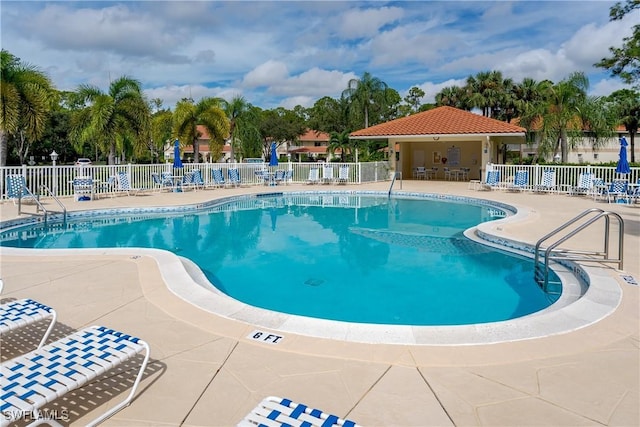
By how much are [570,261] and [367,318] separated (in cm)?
350

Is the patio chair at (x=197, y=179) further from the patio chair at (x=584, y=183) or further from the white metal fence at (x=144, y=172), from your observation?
the patio chair at (x=584, y=183)

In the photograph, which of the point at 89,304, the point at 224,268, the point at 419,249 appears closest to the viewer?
the point at 89,304

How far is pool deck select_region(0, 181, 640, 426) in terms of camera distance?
109 inches

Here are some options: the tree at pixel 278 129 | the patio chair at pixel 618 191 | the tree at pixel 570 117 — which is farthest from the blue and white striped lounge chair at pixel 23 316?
the tree at pixel 278 129

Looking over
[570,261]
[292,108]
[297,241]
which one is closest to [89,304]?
[297,241]

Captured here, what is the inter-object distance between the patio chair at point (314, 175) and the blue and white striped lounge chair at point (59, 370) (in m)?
19.4

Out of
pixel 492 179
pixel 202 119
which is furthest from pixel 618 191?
pixel 202 119

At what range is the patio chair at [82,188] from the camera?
14.8 meters

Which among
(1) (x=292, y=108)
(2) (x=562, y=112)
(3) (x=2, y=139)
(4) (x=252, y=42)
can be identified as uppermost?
(1) (x=292, y=108)

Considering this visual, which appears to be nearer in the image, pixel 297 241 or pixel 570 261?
pixel 570 261

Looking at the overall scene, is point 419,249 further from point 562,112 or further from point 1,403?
point 562,112

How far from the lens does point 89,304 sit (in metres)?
4.70

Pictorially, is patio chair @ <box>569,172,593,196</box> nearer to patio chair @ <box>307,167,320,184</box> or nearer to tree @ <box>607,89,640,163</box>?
patio chair @ <box>307,167,320,184</box>

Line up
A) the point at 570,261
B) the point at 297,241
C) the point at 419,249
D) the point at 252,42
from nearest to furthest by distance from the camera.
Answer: the point at 570,261, the point at 419,249, the point at 297,241, the point at 252,42
